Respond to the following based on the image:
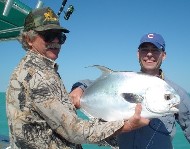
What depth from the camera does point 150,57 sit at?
3.67 metres

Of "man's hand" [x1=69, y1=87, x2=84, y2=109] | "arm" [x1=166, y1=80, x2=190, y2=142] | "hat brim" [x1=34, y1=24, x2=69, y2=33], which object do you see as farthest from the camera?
"arm" [x1=166, y1=80, x2=190, y2=142]

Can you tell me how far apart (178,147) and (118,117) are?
23.7 m

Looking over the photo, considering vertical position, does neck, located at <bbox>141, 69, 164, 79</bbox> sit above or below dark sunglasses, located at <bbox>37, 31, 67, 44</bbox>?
below

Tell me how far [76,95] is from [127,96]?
27.7 inches

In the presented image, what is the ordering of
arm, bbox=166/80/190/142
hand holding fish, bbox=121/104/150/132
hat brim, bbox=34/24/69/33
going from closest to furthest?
hand holding fish, bbox=121/104/150/132 → hat brim, bbox=34/24/69/33 → arm, bbox=166/80/190/142

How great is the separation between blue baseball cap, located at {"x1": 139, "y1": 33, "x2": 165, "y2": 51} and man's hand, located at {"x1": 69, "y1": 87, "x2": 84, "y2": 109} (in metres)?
0.84

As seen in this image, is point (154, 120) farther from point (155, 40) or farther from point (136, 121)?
point (136, 121)

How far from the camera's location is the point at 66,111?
8.70ft

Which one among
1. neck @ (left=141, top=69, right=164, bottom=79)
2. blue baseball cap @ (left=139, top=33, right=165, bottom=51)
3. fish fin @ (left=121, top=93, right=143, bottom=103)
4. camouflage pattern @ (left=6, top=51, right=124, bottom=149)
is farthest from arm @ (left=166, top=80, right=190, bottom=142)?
camouflage pattern @ (left=6, top=51, right=124, bottom=149)

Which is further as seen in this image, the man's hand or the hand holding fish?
the man's hand

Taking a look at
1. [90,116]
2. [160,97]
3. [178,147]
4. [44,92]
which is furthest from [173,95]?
[178,147]

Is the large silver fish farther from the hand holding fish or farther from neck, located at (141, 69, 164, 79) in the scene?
neck, located at (141, 69, 164, 79)

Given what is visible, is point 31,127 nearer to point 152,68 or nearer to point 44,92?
point 44,92

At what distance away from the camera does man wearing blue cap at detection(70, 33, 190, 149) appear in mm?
3646
